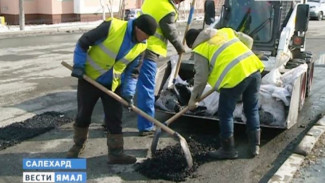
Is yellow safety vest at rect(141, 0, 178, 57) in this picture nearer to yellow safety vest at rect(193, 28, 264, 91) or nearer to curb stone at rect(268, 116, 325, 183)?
yellow safety vest at rect(193, 28, 264, 91)

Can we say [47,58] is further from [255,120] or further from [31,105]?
[255,120]

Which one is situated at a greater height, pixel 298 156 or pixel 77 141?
pixel 77 141

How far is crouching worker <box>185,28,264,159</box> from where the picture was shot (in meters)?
4.63

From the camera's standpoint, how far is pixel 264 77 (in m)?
5.84

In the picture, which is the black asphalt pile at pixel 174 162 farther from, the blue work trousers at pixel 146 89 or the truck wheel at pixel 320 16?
the truck wheel at pixel 320 16

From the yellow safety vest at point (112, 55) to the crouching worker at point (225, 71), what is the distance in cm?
64

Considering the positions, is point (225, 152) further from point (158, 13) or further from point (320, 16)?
point (320, 16)

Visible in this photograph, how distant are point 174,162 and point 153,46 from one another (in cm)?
149

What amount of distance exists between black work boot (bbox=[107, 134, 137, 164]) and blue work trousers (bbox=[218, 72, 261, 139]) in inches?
42.1

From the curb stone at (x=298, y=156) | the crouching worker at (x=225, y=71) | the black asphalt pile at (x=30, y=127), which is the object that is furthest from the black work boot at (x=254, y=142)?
the black asphalt pile at (x=30, y=127)

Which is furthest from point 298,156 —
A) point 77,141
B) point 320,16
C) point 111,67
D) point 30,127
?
point 320,16

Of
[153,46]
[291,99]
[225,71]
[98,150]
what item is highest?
[153,46]

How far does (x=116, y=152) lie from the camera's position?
15.1 feet

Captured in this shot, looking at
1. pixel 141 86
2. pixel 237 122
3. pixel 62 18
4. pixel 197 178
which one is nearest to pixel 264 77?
pixel 237 122
